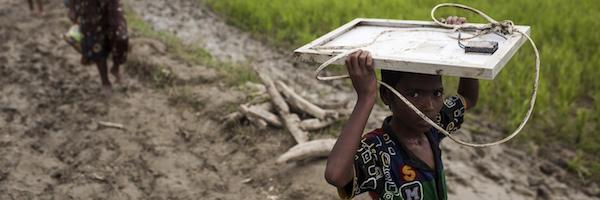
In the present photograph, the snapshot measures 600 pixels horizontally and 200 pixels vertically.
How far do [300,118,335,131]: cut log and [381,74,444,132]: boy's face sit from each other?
220 centimetres

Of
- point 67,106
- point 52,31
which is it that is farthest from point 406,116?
point 52,31

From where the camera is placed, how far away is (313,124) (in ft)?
12.9

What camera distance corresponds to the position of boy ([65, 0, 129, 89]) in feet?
14.9

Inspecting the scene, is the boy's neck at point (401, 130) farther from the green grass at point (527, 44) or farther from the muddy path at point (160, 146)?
the green grass at point (527, 44)

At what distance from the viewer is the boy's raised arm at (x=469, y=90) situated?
209 cm

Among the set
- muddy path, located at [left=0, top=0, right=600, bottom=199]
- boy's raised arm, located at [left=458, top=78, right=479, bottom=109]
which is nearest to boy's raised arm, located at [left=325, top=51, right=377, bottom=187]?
boy's raised arm, located at [left=458, top=78, right=479, bottom=109]

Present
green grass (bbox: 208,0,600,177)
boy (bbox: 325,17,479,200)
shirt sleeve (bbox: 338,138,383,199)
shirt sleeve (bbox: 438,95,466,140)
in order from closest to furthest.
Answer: boy (bbox: 325,17,479,200) → shirt sleeve (bbox: 338,138,383,199) → shirt sleeve (bbox: 438,95,466,140) → green grass (bbox: 208,0,600,177)

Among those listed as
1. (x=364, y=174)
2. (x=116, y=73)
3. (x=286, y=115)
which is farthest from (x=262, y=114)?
(x=364, y=174)

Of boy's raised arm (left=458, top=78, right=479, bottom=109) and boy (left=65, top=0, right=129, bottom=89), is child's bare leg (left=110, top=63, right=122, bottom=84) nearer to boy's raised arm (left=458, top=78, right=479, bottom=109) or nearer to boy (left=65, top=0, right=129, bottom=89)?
boy (left=65, top=0, right=129, bottom=89)

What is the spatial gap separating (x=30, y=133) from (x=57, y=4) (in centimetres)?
401

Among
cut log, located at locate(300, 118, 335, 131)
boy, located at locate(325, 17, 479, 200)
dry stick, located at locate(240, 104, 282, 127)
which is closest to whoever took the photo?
boy, located at locate(325, 17, 479, 200)

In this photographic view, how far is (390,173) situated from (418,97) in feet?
0.78

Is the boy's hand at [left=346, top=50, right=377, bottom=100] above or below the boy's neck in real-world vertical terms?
above

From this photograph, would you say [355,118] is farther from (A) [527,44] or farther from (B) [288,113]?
(A) [527,44]
